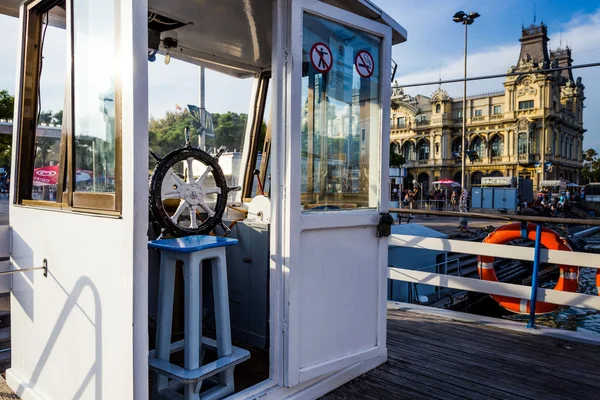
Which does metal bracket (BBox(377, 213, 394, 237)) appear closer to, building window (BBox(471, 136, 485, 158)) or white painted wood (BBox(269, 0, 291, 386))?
white painted wood (BBox(269, 0, 291, 386))

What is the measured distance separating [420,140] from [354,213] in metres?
63.5

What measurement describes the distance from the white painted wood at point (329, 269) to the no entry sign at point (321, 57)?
15cm

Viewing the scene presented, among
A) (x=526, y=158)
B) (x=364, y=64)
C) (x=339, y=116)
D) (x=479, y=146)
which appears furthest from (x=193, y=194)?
(x=479, y=146)

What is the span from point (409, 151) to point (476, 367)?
→ 64.1 meters

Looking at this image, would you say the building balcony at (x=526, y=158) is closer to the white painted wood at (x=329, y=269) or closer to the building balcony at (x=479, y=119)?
the building balcony at (x=479, y=119)

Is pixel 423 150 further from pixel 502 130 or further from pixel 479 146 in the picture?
pixel 502 130

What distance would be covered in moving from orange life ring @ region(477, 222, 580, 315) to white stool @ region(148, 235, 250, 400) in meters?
2.74

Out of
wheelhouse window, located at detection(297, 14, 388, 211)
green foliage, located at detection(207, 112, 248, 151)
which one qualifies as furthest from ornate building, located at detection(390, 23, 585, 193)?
wheelhouse window, located at detection(297, 14, 388, 211)

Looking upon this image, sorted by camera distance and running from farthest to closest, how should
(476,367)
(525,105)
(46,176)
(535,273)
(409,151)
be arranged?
(409,151), (525,105), (535,273), (476,367), (46,176)

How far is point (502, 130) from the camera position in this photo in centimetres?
5816

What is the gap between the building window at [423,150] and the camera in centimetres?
6316

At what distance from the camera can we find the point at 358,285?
8.79 feet

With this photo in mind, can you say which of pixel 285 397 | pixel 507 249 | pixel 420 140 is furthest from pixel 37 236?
pixel 420 140

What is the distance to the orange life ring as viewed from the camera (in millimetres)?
3994
